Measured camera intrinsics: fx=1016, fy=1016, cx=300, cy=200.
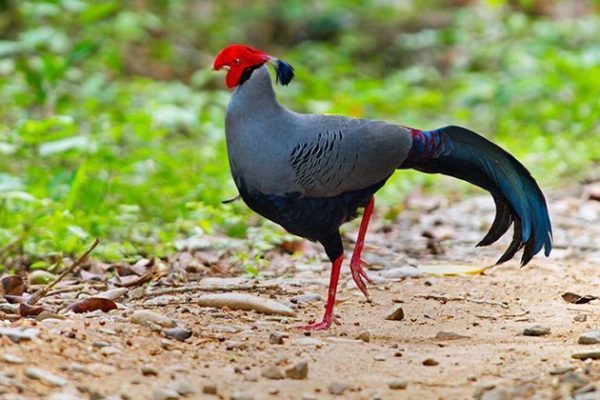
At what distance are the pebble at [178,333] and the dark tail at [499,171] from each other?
123 cm

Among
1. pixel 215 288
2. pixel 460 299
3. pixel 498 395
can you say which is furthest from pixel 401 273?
pixel 498 395

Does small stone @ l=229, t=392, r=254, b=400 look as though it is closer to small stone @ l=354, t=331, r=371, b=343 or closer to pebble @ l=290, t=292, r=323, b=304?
small stone @ l=354, t=331, r=371, b=343

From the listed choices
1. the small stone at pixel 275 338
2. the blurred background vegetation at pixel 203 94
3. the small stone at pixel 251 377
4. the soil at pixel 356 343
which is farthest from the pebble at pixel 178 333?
the blurred background vegetation at pixel 203 94

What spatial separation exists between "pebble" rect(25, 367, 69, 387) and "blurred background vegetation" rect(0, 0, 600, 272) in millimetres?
1979

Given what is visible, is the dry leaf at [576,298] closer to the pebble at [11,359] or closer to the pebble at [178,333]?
the pebble at [178,333]

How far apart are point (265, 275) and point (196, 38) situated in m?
8.94

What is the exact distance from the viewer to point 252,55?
4020mm

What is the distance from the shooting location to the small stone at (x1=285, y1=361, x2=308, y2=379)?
3111mm

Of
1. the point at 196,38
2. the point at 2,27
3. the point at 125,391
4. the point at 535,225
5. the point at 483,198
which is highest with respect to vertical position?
the point at 196,38

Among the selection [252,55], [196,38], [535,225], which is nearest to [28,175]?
[252,55]

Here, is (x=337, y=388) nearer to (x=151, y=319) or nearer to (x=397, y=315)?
(x=151, y=319)

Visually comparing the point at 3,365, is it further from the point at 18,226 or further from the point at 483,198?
the point at 483,198

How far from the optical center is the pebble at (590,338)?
11.6 feet

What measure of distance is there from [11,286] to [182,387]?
66.6 inches
